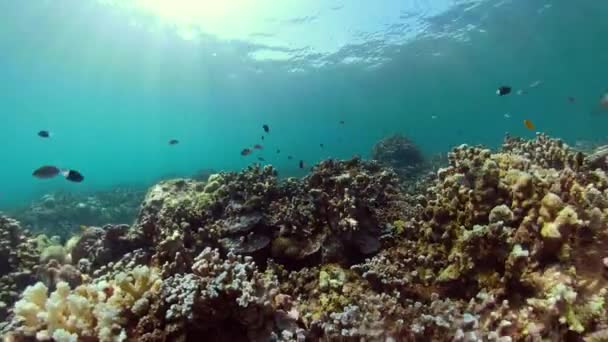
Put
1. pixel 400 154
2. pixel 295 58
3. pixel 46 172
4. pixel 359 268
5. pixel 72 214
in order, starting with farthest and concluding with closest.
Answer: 1. pixel 295 58
2. pixel 72 214
3. pixel 400 154
4. pixel 46 172
5. pixel 359 268

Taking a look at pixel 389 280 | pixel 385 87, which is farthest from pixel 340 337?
pixel 385 87

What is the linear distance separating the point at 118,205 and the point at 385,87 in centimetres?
4585

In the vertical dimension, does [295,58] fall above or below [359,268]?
above

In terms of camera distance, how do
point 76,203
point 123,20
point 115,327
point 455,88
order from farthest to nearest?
point 455,88
point 123,20
point 76,203
point 115,327

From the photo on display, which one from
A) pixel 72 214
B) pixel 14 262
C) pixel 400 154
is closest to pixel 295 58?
pixel 400 154

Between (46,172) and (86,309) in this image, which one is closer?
(86,309)

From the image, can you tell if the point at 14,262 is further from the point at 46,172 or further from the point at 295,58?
the point at 295,58

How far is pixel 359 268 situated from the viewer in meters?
4.61

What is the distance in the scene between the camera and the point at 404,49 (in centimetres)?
3803

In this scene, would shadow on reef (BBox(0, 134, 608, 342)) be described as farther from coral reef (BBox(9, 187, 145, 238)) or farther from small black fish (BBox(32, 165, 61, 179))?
coral reef (BBox(9, 187, 145, 238))

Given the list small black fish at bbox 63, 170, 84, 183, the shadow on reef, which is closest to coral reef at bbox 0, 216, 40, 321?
the shadow on reef

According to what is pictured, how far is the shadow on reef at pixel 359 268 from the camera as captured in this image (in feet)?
10.6

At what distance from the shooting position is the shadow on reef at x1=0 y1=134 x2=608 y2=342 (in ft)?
10.6

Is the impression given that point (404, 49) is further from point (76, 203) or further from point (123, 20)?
point (76, 203)
